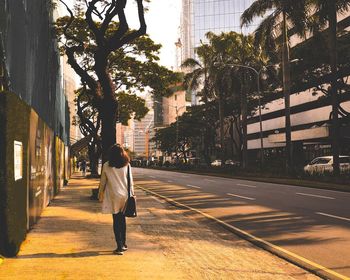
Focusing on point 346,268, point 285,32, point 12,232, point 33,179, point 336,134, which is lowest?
point 346,268

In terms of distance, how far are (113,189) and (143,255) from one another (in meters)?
1.12

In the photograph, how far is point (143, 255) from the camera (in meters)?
6.89

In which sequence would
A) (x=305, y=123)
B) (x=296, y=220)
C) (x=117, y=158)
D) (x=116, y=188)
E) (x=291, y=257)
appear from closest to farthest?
(x=116, y=188), (x=117, y=158), (x=291, y=257), (x=296, y=220), (x=305, y=123)

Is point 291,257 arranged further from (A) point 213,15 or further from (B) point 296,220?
(A) point 213,15

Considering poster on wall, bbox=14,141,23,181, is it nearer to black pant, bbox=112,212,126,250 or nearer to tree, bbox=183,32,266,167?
black pant, bbox=112,212,126,250

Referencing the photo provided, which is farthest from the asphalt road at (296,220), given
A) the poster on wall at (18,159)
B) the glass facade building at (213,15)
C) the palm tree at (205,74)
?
the glass facade building at (213,15)

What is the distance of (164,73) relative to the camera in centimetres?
2959

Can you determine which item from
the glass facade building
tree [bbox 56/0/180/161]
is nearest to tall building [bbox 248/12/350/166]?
tree [bbox 56/0/180/161]

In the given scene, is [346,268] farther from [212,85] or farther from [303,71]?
[212,85]

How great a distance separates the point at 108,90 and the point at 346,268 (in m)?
11.1

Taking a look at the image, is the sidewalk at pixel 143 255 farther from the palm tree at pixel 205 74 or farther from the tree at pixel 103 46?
the palm tree at pixel 205 74

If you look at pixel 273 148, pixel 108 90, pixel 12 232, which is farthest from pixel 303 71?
pixel 273 148

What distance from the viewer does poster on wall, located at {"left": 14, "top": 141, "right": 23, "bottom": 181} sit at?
6666 millimetres

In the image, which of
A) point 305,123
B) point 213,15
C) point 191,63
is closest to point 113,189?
point 191,63
